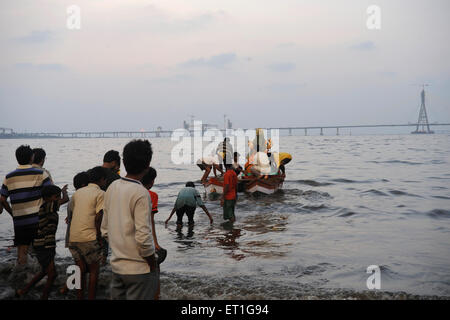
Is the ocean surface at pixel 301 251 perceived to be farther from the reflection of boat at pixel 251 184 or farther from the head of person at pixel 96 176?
the head of person at pixel 96 176

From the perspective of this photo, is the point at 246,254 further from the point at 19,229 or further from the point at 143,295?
the point at 143,295

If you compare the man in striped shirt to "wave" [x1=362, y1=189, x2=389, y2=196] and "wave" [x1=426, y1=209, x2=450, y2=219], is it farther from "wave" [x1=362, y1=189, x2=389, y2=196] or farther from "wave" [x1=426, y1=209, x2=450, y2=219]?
"wave" [x1=362, y1=189, x2=389, y2=196]

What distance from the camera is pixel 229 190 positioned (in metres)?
10.6

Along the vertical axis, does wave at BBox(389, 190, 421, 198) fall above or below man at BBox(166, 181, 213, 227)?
below

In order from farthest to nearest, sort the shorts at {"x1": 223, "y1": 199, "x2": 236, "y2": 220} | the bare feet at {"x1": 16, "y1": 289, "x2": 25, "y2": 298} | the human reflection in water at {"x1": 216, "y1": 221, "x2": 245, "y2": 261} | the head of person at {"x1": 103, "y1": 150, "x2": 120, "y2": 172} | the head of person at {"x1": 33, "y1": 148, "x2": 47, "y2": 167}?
the shorts at {"x1": 223, "y1": 199, "x2": 236, "y2": 220} → the human reflection in water at {"x1": 216, "y1": 221, "x2": 245, "y2": 261} → the head of person at {"x1": 33, "y1": 148, "x2": 47, "y2": 167} → the head of person at {"x1": 103, "y1": 150, "x2": 120, "y2": 172} → the bare feet at {"x1": 16, "y1": 289, "x2": 25, "y2": 298}

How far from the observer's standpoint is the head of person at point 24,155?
5.96 m

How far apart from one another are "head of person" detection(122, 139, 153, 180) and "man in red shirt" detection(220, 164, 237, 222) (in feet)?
21.4

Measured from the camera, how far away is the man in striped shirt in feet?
19.8

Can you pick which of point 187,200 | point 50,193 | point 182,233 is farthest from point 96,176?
point 182,233

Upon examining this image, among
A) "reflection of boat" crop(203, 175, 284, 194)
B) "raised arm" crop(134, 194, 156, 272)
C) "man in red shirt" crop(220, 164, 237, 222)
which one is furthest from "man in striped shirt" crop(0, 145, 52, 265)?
"reflection of boat" crop(203, 175, 284, 194)

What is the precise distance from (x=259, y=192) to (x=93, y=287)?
12.3 meters

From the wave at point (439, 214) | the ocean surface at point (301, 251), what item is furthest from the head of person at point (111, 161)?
the wave at point (439, 214)

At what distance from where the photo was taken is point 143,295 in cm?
358
